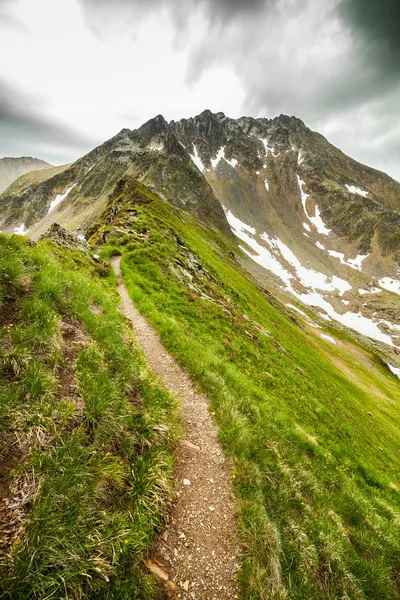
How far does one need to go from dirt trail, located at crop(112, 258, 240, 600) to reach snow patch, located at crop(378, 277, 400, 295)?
187 meters

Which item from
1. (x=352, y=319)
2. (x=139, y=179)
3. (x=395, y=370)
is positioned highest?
(x=139, y=179)

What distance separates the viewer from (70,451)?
4.93 metres

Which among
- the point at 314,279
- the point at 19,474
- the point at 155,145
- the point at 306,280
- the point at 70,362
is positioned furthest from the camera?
the point at 155,145

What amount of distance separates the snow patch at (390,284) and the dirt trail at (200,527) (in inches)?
7368

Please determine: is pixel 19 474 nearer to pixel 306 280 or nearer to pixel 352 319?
pixel 352 319

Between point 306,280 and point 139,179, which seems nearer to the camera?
point 139,179

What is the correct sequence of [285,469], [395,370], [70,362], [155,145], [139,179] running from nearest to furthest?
1. [70,362]
2. [285,469]
3. [395,370]
4. [139,179]
5. [155,145]

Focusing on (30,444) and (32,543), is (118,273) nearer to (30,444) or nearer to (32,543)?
(30,444)

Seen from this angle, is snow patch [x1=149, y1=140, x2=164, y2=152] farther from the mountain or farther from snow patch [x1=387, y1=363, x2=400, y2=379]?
the mountain

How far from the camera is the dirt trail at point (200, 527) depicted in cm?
494

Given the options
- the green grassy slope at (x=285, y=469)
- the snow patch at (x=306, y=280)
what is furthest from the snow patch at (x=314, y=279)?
the green grassy slope at (x=285, y=469)

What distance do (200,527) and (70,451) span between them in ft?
11.4

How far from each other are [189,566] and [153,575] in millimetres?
867

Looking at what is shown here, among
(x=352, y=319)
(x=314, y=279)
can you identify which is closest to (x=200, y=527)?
(x=352, y=319)
